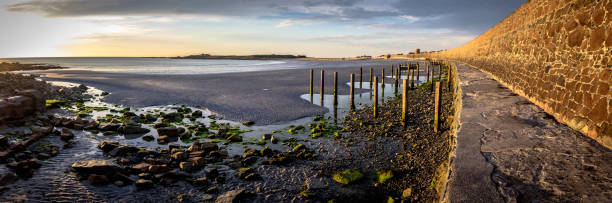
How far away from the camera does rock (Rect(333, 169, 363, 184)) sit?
19.2ft

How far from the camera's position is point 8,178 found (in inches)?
206

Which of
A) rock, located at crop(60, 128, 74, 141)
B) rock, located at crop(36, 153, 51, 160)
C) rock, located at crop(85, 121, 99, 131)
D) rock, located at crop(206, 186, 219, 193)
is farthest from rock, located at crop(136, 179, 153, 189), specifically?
rock, located at crop(85, 121, 99, 131)

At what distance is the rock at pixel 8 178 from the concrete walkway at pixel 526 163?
7209 mm

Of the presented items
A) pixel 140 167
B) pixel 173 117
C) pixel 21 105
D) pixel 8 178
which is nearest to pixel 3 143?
pixel 8 178

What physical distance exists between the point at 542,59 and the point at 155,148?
10918 mm

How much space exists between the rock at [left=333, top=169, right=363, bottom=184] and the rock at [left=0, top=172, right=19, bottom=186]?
5.95m

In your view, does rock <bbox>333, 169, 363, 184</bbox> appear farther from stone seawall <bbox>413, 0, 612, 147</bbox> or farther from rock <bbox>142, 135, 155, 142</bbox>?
rock <bbox>142, 135, 155, 142</bbox>

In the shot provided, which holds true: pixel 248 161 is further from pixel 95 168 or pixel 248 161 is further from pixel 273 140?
pixel 95 168

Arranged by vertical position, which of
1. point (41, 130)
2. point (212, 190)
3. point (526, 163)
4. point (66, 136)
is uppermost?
point (526, 163)

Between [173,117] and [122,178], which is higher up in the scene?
[173,117]

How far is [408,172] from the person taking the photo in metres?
6.21

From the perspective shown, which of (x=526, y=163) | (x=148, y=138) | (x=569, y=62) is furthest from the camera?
(x=148, y=138)

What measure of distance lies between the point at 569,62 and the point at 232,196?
25.3 feet

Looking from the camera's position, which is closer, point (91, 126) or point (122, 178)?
point (122, 178)
